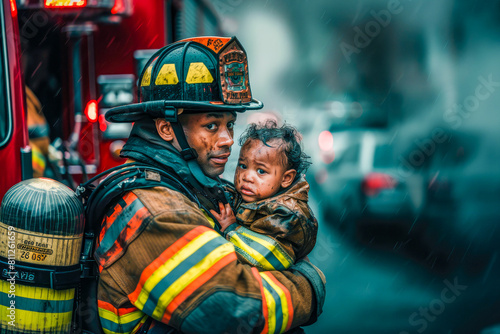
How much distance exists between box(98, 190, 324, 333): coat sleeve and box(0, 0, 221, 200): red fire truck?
3.04 metres

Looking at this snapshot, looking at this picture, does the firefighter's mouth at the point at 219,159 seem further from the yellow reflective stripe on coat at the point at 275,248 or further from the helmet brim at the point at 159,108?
the yellow reflective stripe on coat at the point at 275,248

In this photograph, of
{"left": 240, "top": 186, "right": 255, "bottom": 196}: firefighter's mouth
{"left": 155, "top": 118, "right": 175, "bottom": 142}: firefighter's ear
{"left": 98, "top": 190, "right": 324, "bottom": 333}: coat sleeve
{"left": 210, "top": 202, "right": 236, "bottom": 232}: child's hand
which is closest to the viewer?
{"left": 98, "top": 190, "right": 324, "bottom": 333}: coat sleeve

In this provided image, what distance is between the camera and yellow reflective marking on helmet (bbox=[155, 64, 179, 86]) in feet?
7.20

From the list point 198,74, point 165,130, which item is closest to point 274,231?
point 165,130

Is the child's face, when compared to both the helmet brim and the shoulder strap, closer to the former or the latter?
the helmet brim

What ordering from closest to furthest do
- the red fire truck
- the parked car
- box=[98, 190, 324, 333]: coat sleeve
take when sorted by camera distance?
box=[98, 190, 324, 333]: coat sleeve < the red fire truck < the parked car

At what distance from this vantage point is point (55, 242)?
6.20 ft

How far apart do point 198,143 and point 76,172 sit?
3.08 meters

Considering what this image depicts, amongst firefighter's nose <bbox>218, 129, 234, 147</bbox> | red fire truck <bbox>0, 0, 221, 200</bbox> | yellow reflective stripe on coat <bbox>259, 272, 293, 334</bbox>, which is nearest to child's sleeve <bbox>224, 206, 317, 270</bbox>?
yellow reflective stripe on coat <bbox>259, 272, 293, 334</bbox>

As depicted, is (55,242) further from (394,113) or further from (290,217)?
(394,113)

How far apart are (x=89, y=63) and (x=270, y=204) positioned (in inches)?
136

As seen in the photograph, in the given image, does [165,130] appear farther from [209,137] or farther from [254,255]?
[254,255]

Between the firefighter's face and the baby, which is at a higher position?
the firefighter's face

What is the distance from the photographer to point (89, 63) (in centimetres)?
513
